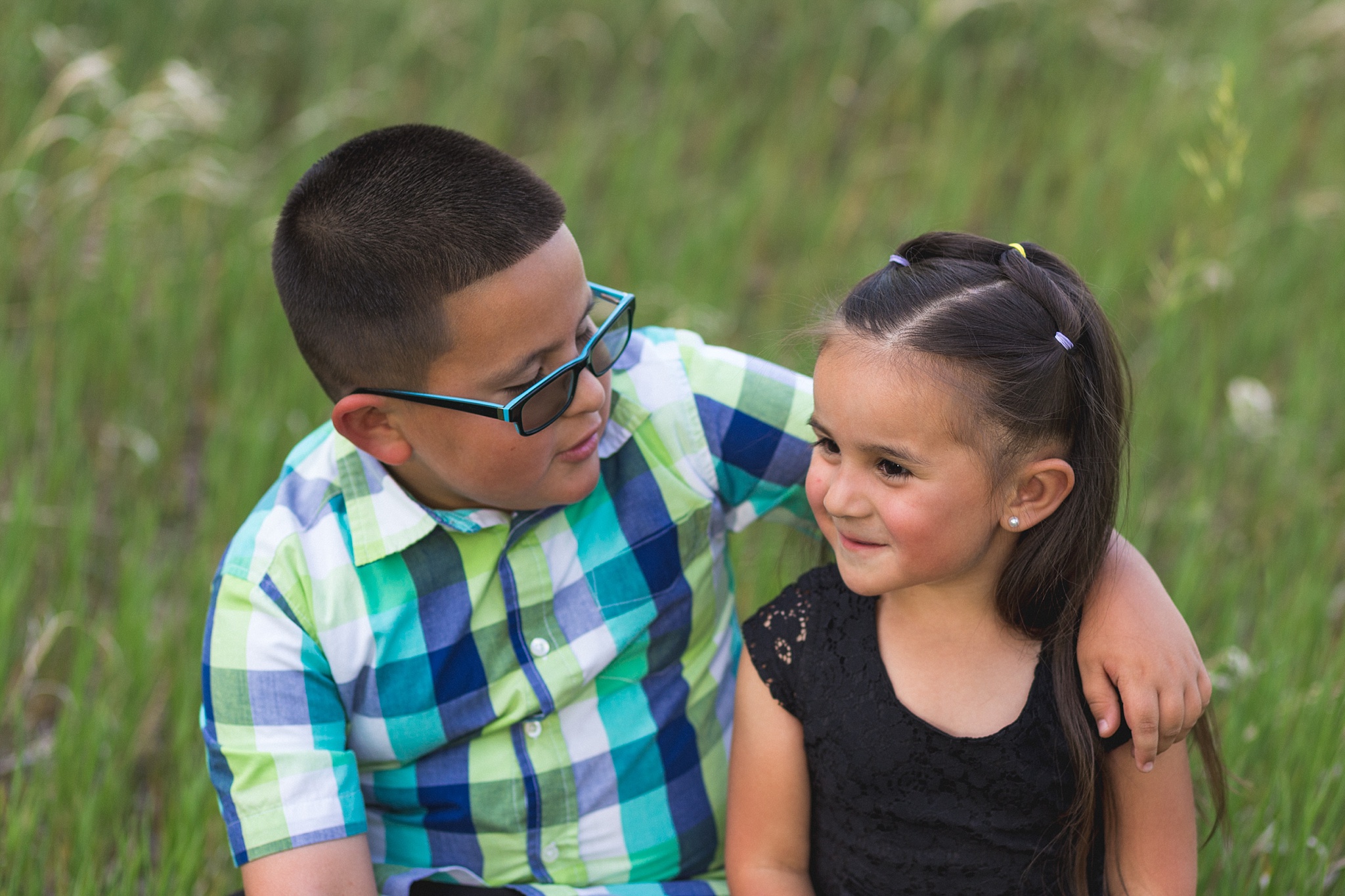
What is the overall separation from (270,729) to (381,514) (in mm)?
301

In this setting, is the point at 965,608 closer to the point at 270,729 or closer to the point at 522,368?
the point at 522,368

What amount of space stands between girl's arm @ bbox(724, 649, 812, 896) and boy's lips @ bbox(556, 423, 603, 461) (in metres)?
0.34

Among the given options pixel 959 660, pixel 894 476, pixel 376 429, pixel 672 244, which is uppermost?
pixel 672 244

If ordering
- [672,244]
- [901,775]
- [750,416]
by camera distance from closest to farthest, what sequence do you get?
[901,775], [750,416], [672,244]

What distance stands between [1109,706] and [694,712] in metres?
0.63

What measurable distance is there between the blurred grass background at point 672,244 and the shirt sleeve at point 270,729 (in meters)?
0.40

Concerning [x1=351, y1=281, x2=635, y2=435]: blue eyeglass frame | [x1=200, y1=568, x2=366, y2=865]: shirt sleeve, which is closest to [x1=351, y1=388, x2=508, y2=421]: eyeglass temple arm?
[x1=351, y1=281, x2=635, y2=435]: blue eyeglass frame

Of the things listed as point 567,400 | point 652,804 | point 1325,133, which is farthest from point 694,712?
point 1325,133

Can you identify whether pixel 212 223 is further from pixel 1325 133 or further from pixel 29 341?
pixel 1325 133

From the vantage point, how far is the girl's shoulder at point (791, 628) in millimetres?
1512

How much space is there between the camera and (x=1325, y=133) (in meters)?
3.98

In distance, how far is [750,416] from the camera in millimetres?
1698

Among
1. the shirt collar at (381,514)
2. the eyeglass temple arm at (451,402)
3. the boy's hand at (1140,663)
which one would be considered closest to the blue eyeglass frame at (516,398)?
the eyeglass temple arm at (451,402)

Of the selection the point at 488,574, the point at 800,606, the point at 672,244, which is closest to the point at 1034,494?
the point at 800,606
